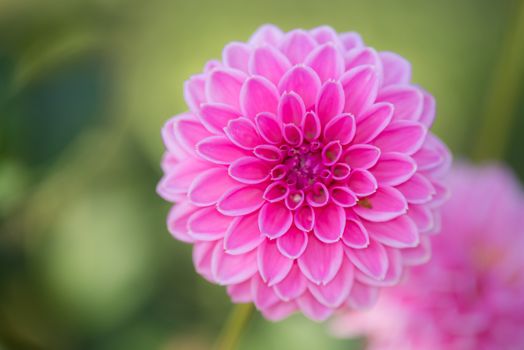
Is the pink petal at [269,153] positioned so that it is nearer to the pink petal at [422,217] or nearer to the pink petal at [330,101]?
the pink petal at [330,101]

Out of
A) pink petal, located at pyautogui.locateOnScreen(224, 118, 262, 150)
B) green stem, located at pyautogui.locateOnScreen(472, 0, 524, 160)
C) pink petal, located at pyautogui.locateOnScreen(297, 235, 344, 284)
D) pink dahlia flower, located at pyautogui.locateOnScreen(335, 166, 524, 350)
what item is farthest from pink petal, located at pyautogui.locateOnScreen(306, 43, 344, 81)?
green stem, located at pyautogui.locateOnScreen(472, 0, 524, 160)

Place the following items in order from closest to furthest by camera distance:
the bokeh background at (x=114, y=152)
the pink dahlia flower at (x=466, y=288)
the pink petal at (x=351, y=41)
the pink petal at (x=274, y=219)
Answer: the pink petal at (x=274, y=219) → the pink petal at (x=351, y=41) → the pink dahlia flower at (x=466, y=288) → the bokeh background at (x=114, y=152)

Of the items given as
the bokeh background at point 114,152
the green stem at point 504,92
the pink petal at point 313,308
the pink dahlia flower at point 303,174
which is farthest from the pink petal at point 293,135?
the green stem at point 504,92

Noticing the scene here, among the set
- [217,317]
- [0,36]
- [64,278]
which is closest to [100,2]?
[0,36]

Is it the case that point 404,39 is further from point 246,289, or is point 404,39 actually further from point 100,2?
Result: point 246,289

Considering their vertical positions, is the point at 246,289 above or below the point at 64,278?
above

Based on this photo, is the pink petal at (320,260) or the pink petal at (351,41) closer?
the pink petal at (320,260)
